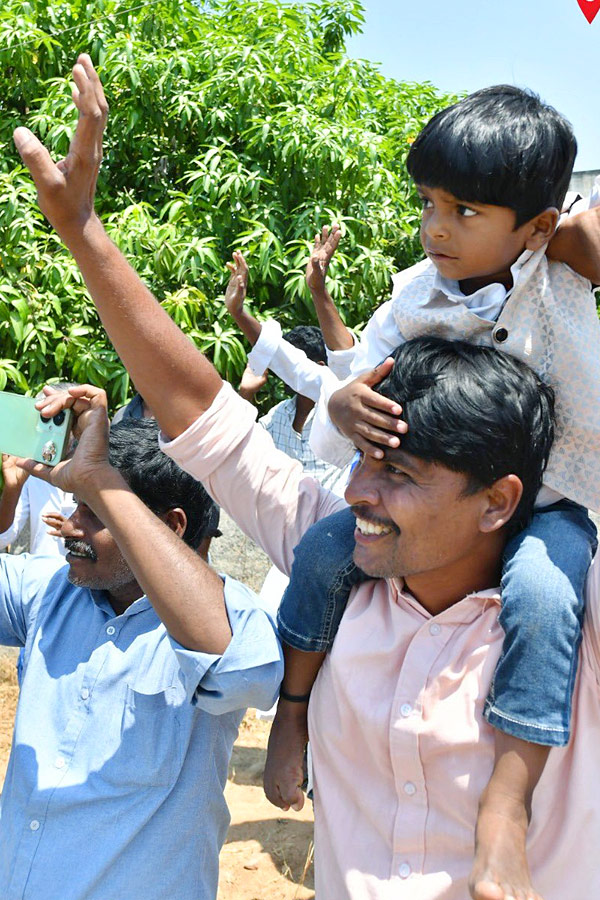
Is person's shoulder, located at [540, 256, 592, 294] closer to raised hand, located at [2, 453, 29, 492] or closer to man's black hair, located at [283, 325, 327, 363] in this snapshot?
raised hand, located at [2, 453, 29, 492]

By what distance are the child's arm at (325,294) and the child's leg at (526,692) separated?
2.80 metres

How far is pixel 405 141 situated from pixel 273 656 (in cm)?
635

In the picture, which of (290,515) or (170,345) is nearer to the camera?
(170,345)

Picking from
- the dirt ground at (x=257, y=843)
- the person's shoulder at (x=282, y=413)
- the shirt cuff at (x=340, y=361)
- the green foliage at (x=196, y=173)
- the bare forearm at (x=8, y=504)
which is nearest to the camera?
the bare forearm at (x=8, y=504)

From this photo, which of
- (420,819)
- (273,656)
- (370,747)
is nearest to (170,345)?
(273,656)

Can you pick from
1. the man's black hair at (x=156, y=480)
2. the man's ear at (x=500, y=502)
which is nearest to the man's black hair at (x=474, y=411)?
the man's ear at (x=500, y=502)

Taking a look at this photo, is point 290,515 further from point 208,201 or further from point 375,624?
point 208,201

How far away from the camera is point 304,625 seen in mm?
1669

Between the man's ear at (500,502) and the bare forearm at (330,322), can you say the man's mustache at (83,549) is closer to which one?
the man's ear at (500,502)

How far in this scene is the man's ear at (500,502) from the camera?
1.57 meters

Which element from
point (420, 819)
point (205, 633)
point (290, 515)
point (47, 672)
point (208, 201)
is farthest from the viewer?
point (208, 201)

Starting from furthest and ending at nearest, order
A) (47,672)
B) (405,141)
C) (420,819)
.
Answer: (405,141), (47,672), (420,819)

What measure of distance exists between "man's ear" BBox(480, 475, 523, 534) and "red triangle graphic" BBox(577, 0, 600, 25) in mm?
2103

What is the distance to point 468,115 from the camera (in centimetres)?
180
